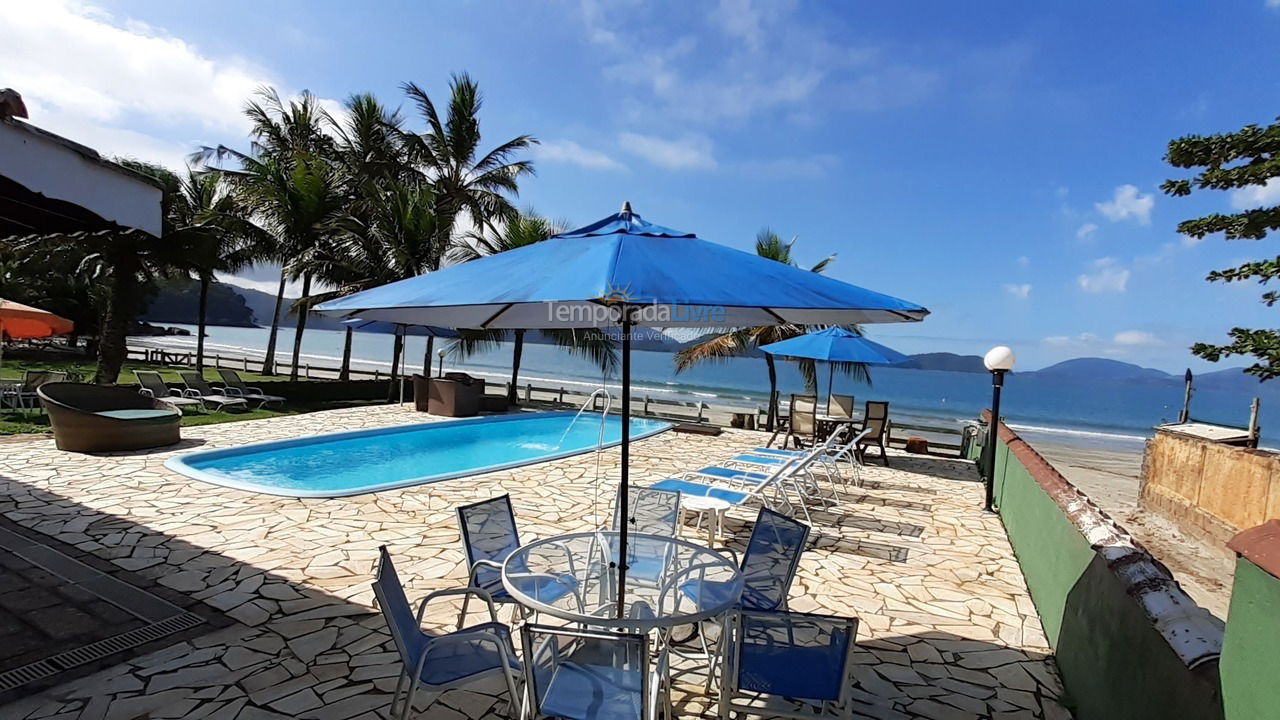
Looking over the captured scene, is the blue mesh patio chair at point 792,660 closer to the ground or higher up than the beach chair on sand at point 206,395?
higher up

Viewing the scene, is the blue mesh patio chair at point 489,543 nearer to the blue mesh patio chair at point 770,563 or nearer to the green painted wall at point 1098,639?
the blue mesh patio chair at point 770,563

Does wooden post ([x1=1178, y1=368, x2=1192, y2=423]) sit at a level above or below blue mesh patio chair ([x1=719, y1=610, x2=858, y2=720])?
above

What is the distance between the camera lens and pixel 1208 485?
9961mm

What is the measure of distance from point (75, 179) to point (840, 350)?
34.5 feet

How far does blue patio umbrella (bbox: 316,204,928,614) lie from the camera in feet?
7.70

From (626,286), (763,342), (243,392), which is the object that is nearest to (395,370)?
(243,392)

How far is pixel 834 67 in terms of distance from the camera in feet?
41.2

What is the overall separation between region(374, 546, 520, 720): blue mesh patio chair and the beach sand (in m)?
3.28

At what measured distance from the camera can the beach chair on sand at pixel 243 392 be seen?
14.1 m

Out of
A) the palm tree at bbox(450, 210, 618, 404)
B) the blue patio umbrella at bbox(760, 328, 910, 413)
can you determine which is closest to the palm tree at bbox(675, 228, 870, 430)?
the palm tree at bbox(450, 210, 618, 404)

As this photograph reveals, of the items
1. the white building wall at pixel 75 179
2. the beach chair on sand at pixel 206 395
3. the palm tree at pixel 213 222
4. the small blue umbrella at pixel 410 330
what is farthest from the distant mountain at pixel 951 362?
the white building wall at pixel 75 179

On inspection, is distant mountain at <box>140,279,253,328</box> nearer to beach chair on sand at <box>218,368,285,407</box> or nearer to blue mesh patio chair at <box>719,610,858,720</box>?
beach chair on sand at <box>218,368,285,407</box>

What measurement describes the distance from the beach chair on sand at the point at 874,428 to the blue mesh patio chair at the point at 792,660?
8411mm

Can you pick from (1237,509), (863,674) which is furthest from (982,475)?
(863,674)
